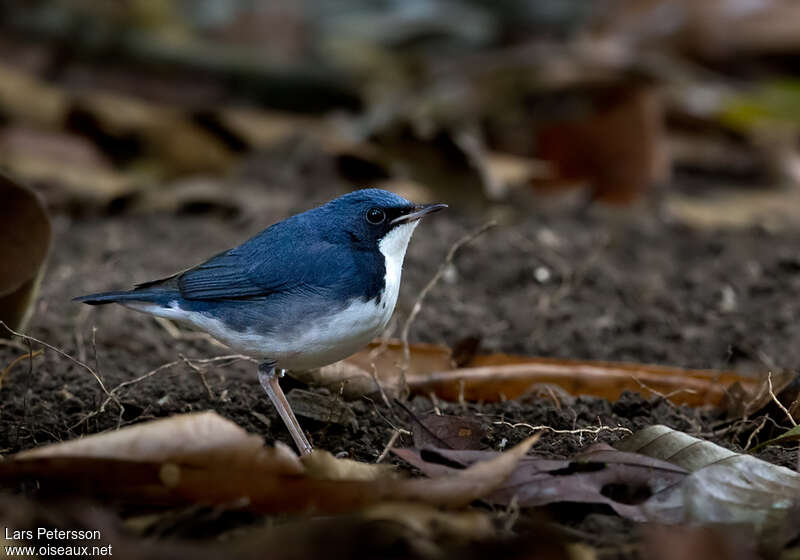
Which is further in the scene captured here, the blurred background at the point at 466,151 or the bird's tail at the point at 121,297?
the blurred background at the point at 466,151

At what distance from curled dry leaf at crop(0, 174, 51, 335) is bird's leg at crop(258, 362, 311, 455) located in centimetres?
115

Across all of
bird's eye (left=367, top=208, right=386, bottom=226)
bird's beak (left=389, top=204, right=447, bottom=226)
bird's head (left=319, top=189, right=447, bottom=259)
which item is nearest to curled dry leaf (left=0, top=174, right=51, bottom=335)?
bird's head (left=319, top=189, right=447, bottom=259)

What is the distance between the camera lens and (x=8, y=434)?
12.3 feet

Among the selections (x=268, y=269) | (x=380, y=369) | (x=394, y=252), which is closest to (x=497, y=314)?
(x=380, y=369)

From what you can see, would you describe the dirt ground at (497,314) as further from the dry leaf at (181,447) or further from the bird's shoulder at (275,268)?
the dry leaf at (181,447)

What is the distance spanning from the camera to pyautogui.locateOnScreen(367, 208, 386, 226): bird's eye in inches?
167

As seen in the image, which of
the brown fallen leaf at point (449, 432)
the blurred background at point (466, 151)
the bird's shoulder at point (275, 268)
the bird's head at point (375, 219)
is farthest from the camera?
the blurred background at point (466, 151)

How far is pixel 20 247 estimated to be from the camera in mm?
4566

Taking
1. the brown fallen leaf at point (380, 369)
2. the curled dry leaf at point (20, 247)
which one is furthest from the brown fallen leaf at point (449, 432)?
the curled dry leaf at point (20, 247)

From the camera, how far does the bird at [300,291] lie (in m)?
3.93

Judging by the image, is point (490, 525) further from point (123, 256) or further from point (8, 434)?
point (123, 256)

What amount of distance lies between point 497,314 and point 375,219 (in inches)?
65.3

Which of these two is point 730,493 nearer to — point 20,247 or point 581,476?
point 581,476

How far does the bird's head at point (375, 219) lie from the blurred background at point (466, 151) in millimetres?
680
